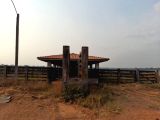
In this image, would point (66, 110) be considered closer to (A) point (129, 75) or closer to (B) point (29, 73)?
(B) point (29, 73)

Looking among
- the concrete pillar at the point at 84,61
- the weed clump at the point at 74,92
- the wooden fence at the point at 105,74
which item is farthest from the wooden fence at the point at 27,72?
the weed clump at the point at 74,92

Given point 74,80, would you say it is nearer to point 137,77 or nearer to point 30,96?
point 30,96

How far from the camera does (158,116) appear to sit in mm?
12312

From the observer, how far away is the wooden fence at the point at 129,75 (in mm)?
26453

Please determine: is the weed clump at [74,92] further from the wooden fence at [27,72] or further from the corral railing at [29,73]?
the wooden fence at [27,72]

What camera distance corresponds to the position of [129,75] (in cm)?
2678

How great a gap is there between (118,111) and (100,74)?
13186 millimetres

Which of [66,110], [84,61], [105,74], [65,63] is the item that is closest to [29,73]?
[105,74]

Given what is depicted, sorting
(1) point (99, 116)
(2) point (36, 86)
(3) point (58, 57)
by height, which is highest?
(3) point (58, 57)

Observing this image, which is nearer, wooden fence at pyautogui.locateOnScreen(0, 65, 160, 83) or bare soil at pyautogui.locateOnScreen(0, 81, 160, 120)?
bare soil at pyautogui.locateOnScreen(0, 81, 160, 120)

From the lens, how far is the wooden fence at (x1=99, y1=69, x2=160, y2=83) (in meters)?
26.5

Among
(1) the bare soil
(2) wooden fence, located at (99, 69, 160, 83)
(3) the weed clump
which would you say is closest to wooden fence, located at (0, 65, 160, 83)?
(2) wooden fence, located at (99, 69, 160, 83)

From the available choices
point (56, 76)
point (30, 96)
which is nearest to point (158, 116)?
point (30, 96)

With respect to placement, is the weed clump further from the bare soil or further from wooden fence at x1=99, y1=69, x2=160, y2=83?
wooden fence at x1=99, y1=69, x2=160, y2=83
